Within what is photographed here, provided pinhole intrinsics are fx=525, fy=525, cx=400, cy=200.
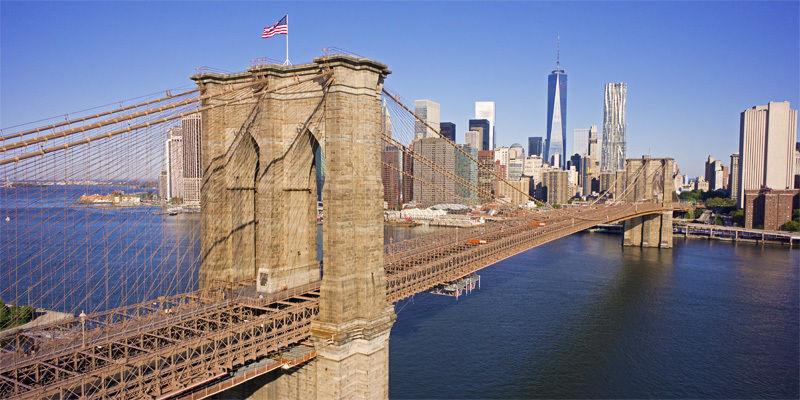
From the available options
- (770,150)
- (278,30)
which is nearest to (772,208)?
(770,150)

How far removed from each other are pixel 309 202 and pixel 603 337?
73.9 ft

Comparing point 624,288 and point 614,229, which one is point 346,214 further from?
point 614,229

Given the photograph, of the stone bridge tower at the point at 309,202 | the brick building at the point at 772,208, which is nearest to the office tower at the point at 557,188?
the brick building at the point at 772,208

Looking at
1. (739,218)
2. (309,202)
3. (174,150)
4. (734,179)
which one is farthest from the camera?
(734,179)

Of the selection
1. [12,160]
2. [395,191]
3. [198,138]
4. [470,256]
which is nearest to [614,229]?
[395,191]

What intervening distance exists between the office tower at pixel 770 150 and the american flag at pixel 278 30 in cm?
14150

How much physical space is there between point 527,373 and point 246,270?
15.3 meters

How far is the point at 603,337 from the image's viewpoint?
33906mm

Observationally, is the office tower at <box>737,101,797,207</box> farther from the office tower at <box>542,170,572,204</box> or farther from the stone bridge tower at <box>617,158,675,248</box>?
the stone bridge tower at <box>617,158,675,248</box>

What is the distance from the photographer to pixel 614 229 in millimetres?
99188

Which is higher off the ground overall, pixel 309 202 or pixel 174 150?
pixel 174 150

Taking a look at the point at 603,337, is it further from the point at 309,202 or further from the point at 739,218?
the point at 739,218

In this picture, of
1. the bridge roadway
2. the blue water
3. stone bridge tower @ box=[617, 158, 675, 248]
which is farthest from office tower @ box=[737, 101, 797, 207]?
the bridge roadway

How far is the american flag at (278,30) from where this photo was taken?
2056cm
